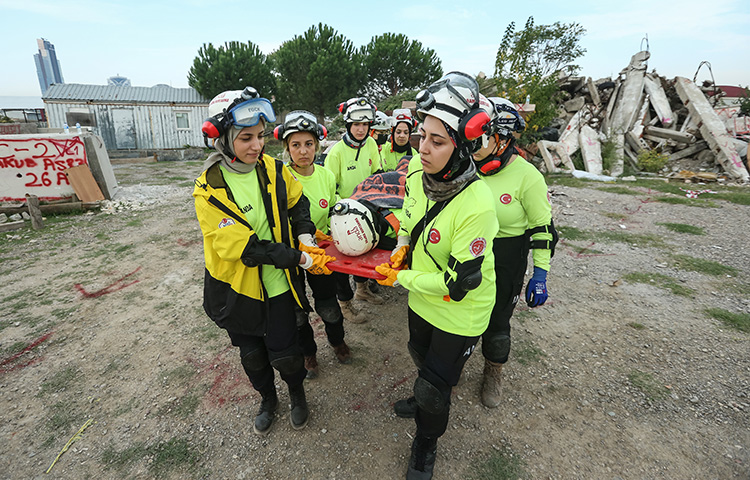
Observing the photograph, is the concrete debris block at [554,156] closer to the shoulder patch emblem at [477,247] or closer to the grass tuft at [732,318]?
the grass tuft at [732,318]

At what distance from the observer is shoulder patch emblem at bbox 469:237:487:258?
1.99 metres

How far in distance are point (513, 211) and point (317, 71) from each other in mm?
28121

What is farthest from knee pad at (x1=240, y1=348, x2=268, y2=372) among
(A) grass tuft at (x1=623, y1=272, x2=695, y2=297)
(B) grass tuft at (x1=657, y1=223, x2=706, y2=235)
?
(B) grass tuft at (x1=657, y1=223, x2=706, y2=235)

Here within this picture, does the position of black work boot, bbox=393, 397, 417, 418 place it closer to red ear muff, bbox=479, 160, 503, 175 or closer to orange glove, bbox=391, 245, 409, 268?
orange glove, bbox=391, 245, 409, 268

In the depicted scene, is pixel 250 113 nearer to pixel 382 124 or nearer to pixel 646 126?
pixel 382 124

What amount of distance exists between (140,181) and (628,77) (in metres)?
20.5

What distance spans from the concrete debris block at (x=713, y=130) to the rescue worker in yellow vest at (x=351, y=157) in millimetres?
13815

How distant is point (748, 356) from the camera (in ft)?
12.6

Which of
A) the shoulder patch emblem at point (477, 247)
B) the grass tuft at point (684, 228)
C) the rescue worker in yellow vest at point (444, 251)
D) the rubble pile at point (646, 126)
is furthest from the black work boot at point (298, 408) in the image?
the rubble pile at point (646, 126)

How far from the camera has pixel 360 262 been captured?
3.01m

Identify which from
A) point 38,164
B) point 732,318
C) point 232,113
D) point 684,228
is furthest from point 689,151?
point 38,164

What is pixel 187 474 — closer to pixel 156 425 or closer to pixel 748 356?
pixel 156 425

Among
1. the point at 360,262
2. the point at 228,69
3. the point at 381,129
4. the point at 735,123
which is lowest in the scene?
the point at 360,262

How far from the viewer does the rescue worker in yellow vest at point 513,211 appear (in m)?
2.71
